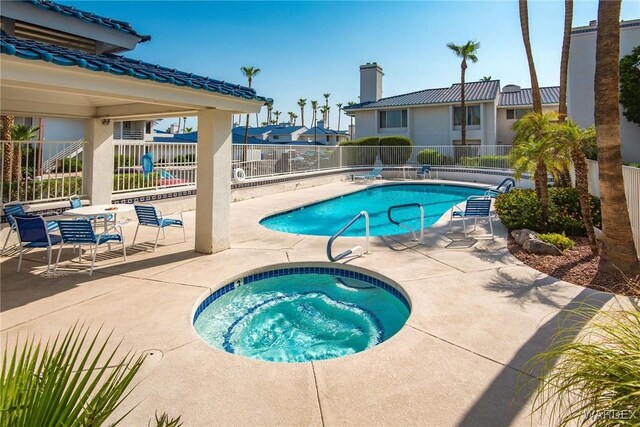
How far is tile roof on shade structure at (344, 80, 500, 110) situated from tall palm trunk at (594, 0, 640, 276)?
2637 cm

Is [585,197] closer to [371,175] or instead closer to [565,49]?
[565,49]

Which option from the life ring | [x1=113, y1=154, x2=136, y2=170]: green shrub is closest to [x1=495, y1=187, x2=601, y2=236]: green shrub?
the life ring

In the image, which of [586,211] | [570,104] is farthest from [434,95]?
[586,211]

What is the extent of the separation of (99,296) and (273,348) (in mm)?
2811

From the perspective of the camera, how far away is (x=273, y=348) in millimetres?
4859

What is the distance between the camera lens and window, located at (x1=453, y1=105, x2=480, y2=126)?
31.9 m

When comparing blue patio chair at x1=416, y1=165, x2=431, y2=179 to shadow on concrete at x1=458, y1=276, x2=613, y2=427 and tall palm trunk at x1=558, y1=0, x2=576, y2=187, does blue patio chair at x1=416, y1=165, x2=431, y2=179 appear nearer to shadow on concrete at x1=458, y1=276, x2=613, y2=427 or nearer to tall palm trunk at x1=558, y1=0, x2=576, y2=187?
tall palm trunk at x1=558, y1=0, x2=576, y2=187

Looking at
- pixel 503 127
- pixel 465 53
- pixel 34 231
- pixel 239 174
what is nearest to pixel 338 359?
pixel 34 231

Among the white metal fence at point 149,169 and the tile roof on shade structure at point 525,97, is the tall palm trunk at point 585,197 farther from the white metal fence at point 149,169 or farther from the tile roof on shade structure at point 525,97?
the tile roof on shade structure at point 525,97

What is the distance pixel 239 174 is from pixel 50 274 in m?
9.75

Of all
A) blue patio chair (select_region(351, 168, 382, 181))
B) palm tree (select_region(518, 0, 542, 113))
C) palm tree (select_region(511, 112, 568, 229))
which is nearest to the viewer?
palm tree (select_region(511, 112, 568, 229))

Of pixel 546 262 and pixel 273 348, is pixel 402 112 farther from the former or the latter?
pixel 273 348

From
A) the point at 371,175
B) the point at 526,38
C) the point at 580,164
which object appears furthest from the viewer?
the point at 371,175

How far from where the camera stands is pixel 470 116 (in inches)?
1270
